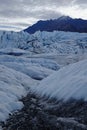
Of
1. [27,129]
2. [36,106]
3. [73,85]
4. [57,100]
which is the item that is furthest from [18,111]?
[27,129]

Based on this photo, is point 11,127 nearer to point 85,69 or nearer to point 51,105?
point 51,105

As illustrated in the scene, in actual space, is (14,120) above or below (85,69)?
below

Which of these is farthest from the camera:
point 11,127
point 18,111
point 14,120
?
point 18,111

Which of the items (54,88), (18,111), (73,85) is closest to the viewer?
(73,85)

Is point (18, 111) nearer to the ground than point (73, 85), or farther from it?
nearer to the ground

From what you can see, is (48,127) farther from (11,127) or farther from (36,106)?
(36,106)

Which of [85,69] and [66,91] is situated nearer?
[66,91]

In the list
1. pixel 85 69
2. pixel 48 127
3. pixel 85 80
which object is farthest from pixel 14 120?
pixel 85 69

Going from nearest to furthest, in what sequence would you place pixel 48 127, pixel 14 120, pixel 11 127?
pixel 48 127 < pixel 11 127 < pixel 14 120

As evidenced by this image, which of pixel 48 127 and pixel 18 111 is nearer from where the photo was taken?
pixel 48 127
